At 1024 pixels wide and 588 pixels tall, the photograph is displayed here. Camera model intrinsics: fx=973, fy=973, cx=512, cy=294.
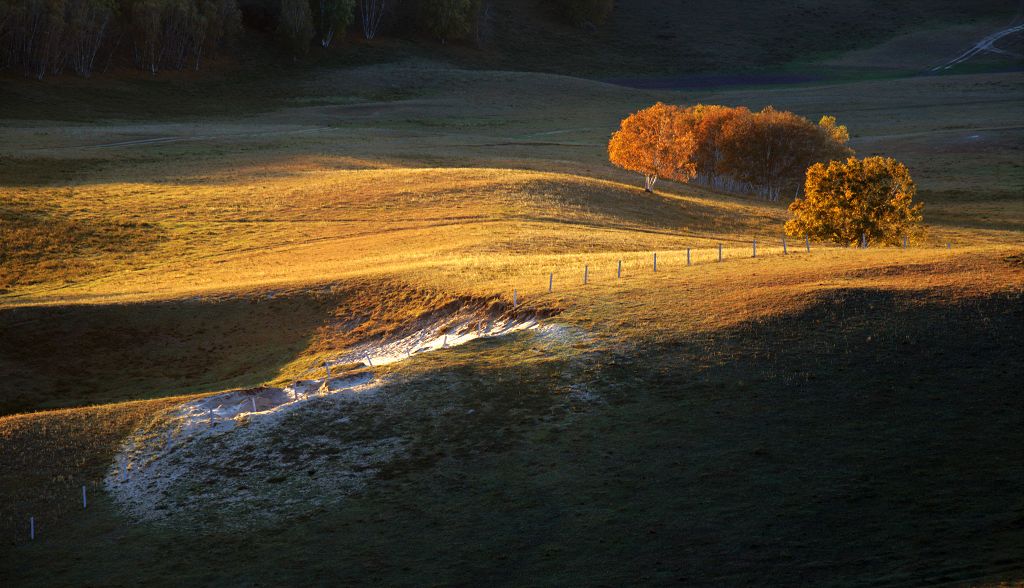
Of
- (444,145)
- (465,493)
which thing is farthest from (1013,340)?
(444,145)

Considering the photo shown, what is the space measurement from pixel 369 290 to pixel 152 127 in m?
67.3

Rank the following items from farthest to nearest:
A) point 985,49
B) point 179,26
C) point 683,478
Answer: point 985,49, point 179,26, point 683,478

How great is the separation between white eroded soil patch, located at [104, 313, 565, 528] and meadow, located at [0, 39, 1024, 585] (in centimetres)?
25

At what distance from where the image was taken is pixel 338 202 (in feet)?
196

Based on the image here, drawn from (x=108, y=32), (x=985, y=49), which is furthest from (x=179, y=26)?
(x=985, y=49)

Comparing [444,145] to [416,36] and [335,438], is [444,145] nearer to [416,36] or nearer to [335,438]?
[335,438]

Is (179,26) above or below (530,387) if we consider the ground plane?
above

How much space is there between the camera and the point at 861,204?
4894cm

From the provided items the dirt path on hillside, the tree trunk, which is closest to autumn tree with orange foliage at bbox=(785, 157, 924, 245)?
the tree trunk

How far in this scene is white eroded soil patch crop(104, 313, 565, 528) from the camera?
22359mm

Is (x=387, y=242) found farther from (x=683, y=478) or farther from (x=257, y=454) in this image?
(x=683, y=478)

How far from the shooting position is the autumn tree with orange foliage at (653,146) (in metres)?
70.9

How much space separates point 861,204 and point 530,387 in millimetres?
28763

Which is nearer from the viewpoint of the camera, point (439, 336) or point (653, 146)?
point (439, 336)
